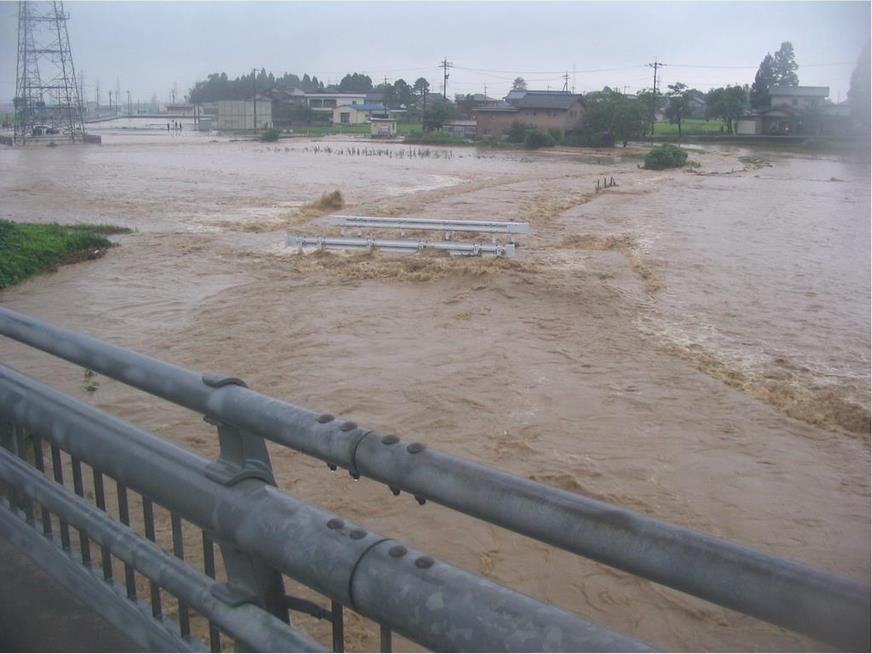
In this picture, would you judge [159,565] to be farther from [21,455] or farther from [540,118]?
[540,118]

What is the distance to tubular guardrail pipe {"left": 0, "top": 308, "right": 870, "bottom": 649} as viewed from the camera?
115 centimetres

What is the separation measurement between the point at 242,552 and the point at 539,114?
61.9m

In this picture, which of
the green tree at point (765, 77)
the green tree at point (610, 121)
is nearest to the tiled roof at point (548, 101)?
the green tree at point (610, 121)

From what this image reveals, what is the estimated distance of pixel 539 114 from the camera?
61.1m

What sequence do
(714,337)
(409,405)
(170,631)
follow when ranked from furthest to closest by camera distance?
(714,337), (409,405), (170,631)

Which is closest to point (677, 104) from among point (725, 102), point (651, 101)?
point (651, 101)

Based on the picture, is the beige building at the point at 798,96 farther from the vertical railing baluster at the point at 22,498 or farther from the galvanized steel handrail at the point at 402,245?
the galvanized steel handrail at the point at 402,245

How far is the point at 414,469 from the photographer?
162 centimetres

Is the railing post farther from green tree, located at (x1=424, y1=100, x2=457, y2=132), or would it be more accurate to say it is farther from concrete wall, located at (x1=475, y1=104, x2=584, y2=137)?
green tree, located at (x1=424, y1=100, x2=457, y2=132)

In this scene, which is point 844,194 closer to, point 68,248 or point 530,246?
point 530,246

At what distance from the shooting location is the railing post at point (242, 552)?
1827mm

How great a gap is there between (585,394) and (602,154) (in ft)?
144

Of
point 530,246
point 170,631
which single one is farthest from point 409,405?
point 530,246

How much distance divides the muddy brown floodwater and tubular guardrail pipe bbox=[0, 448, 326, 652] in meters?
1.04
